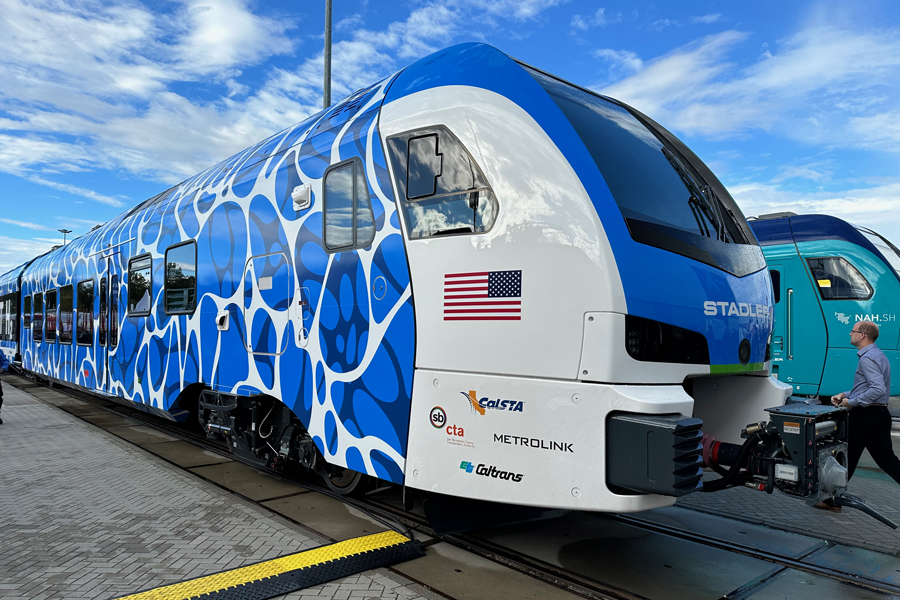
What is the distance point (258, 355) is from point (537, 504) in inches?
117

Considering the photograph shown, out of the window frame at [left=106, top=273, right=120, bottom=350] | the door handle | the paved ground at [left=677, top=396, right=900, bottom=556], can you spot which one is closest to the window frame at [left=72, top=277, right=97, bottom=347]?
the window frame at [left=106, top=273, right=120, bottom=350]

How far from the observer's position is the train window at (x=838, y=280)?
922 cm

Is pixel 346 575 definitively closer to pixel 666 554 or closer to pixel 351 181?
pixel 666 554

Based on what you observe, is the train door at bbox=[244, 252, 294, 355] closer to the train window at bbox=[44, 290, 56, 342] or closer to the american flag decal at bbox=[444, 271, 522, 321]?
the american flag decal at bbox=[444, 271, 522, 321]

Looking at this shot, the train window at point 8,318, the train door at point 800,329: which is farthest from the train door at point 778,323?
the train window at point 8,318

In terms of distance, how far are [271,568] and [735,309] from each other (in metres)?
3.20

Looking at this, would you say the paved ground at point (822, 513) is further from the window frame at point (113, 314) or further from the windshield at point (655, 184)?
the window frame at point (113, 314)

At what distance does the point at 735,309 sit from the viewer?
3.85m

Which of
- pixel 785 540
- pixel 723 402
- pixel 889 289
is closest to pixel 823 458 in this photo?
pixel 723 402

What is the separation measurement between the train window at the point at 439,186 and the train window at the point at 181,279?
3.47 m


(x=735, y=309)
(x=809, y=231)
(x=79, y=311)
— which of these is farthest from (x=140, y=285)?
(x=809, y=231)

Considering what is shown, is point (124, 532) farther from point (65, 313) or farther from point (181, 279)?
point (65, 313)

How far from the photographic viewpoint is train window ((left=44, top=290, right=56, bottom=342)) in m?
12.7

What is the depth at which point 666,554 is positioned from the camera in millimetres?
4168
